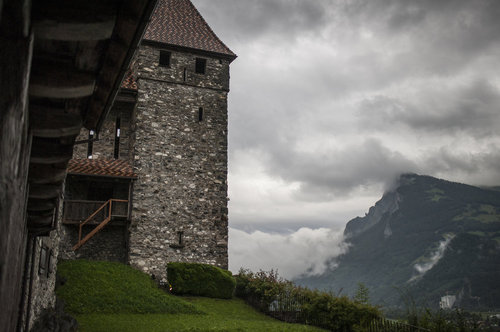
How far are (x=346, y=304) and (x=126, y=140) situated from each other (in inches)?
591

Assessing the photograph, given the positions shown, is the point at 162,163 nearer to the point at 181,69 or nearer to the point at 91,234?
the point at 91,234

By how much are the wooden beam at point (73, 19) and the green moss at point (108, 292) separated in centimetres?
1391

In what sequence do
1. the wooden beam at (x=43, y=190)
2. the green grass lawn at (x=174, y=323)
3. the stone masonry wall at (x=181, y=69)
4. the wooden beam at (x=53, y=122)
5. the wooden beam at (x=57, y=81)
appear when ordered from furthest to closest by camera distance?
1. the stone masonry wall at (x=181, y=69)
2. the green grass lawn at (x=174, y=323)
3. the wooden beam at (x=43, y=190)
4. the wooden beam at (x=53, y=122)
5. the wooden beam at (x=57, y=81)

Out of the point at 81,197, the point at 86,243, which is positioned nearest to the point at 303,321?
the point at 86,243

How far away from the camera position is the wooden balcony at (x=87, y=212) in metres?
20.5

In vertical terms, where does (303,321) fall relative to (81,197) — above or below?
below

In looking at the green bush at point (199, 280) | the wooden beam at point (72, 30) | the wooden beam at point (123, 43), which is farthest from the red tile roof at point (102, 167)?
the wooden beam at point (72, 30)

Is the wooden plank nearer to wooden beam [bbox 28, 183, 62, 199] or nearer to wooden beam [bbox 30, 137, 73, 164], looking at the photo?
wooden beam [bbox 28, 183, 62, 199]

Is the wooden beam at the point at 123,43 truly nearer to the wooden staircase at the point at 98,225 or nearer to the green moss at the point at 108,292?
the green moss at the point at 108,292

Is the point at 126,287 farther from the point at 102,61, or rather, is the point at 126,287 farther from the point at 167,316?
the point at 102,61

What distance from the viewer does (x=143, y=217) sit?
21312 millimetres

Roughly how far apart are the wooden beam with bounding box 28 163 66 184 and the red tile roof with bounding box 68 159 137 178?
1703 centimetres

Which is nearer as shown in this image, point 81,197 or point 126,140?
point 81,197

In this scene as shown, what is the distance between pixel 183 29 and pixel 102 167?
393 inches
